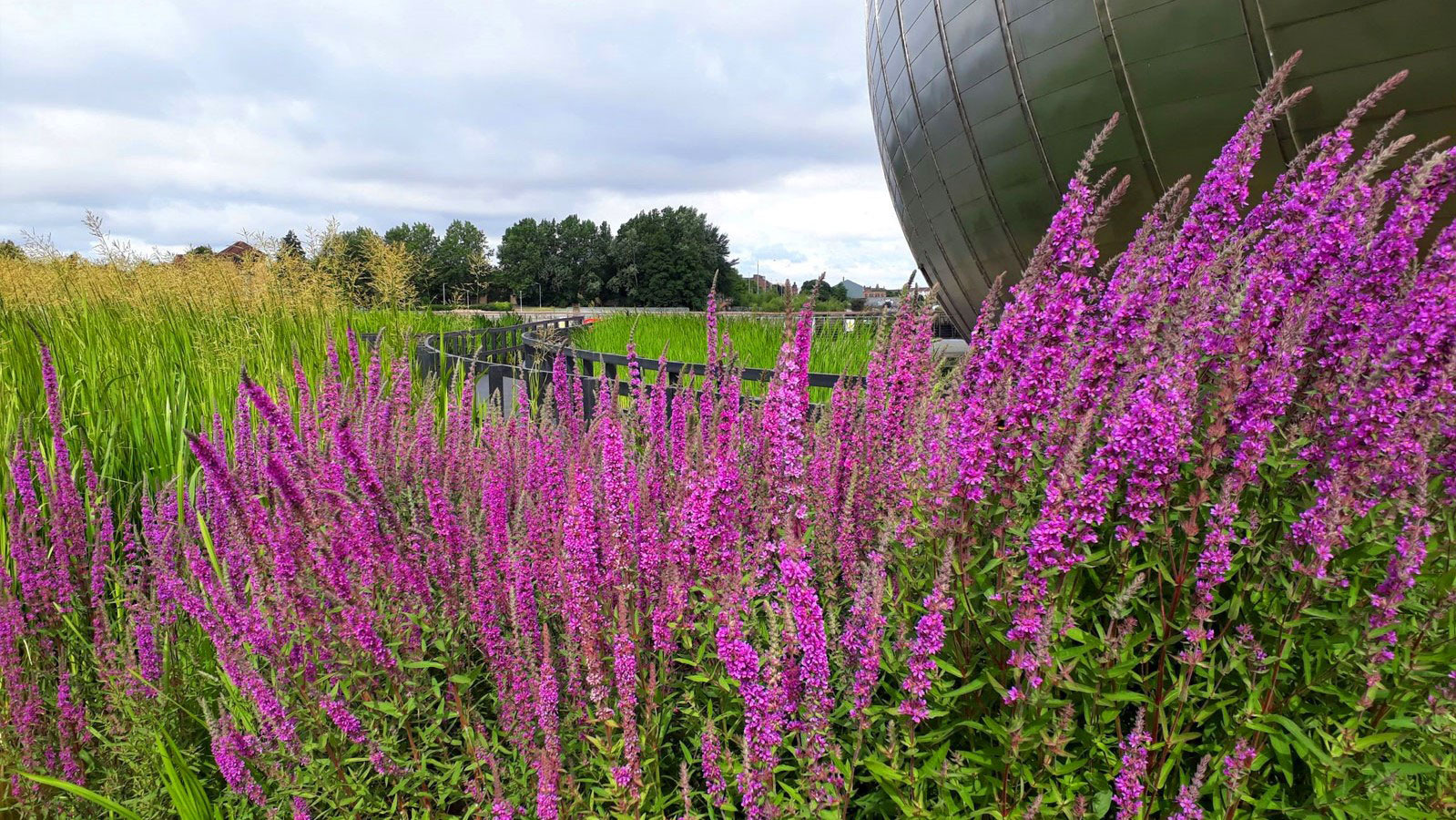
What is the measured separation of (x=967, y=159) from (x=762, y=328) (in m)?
5.10

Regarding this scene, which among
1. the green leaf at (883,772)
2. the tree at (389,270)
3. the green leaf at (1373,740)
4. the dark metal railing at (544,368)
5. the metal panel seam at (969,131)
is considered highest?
the metal panel seam at (969,131)

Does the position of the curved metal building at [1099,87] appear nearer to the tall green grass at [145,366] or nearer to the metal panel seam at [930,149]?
the metal panel seam at [930,149]

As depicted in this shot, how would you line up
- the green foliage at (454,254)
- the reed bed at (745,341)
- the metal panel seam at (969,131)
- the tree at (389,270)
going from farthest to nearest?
the green foliage at (454,254) < the tree at (389,270) < the reed bed at (745,341) < the metal panel seam at (969,131)

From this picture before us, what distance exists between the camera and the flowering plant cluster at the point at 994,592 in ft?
5.80

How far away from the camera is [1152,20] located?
22.4 feet

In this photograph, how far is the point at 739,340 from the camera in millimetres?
11562

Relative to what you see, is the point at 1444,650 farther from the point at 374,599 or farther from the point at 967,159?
the point at 967,159

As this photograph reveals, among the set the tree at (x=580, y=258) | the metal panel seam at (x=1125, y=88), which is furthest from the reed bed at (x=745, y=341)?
the tree at (x=580, y=258)

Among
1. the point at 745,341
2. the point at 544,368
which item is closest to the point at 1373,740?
the point at 544,368

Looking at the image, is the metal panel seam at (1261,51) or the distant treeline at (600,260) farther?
the distant treeline at (600,260)

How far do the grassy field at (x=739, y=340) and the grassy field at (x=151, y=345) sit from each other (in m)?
3.92

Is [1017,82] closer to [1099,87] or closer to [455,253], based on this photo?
[1099,87]

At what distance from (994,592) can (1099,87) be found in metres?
7.48

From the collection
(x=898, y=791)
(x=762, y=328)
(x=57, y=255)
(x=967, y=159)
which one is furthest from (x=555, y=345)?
(x=57, y=255)
